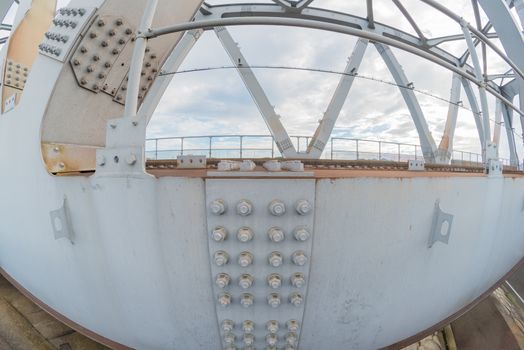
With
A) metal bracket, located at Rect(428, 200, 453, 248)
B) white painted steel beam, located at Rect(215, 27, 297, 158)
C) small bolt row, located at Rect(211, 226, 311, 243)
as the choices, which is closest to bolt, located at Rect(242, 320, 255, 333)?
small bolt row, located at Rect(211, 226, 311, 243)

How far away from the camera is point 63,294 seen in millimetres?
1707

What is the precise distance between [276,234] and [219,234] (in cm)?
29

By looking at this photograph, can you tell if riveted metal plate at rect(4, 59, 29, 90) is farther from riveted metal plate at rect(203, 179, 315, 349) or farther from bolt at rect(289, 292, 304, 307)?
bolt at rect(289, 292, 304, 307)

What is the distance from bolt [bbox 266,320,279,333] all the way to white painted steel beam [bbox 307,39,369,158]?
876cm

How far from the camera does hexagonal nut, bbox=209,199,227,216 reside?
3.52 ft

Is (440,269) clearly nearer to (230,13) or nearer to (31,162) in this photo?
(31,162)

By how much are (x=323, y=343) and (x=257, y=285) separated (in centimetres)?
70

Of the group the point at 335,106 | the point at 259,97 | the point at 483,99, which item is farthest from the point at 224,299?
the point at 335,106

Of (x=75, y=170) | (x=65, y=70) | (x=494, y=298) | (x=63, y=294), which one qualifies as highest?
(x=65, y=70)

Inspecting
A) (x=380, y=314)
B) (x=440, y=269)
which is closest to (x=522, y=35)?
(x=440, y=269)

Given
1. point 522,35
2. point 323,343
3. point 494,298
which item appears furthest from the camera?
point 522,35

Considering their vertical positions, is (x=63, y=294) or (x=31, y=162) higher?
(x=31, y=162)

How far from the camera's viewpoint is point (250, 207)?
3.55ft

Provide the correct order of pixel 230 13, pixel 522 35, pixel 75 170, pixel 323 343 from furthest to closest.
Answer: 1. pixel 230 13
2. pixel 522 35
3. pixel 75 170
4. pixel 323 343
